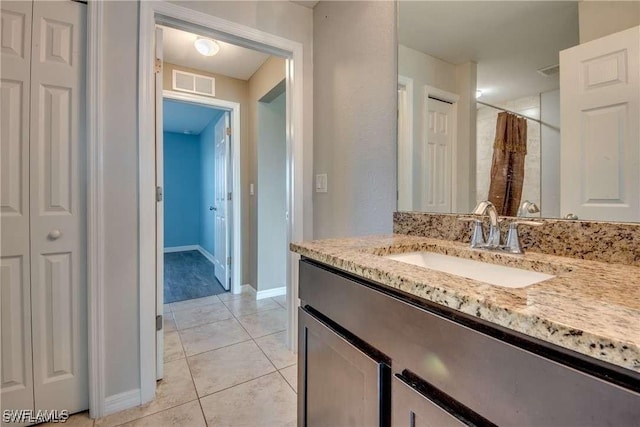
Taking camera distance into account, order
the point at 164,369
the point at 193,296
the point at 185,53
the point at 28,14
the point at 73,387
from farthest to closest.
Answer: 1. the point at 193,296
2. the point at 185,53
3. the point at 164,369
4. the point at 73,387
5. the point at 28,14

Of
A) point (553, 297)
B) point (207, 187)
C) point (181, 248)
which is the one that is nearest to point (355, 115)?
point (553, 297)

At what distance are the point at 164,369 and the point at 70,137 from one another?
136 cm

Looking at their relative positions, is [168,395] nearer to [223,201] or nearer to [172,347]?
[172,347]

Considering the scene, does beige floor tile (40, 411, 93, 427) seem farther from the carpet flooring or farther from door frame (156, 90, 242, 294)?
door frame (156, 90, 242, 294)

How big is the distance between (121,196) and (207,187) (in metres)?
3.93

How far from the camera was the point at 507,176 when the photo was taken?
106cm

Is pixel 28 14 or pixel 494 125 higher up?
pixel 28 14

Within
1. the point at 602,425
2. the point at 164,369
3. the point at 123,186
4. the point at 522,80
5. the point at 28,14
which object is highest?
the point at 28,14

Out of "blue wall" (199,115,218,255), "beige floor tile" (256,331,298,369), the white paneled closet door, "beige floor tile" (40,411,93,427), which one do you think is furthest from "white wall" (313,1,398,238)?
"blue wall" (199,115,218,255)

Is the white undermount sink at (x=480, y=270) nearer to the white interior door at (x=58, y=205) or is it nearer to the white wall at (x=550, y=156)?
the white wall at (x=550, y=156)

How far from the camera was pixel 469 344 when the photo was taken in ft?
1.56

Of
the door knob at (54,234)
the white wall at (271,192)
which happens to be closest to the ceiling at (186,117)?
the white wall at (271,192)

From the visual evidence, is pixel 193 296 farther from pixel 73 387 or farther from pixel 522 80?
pixel 522 80

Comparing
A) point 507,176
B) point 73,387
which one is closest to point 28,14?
point 73,387
